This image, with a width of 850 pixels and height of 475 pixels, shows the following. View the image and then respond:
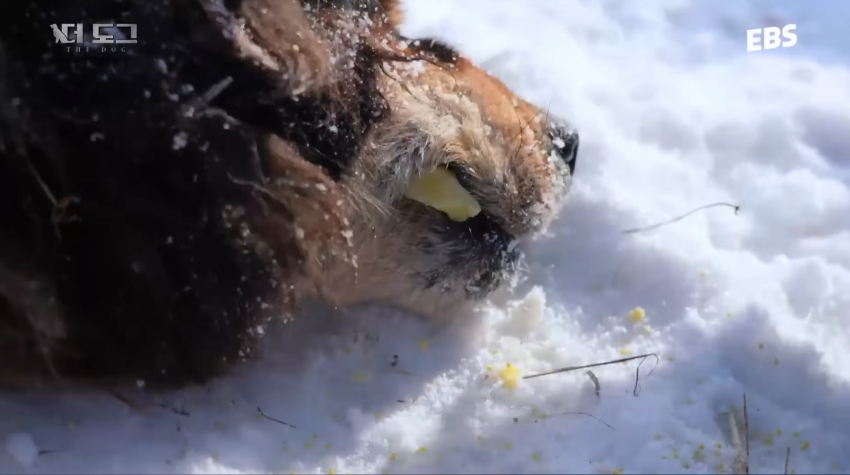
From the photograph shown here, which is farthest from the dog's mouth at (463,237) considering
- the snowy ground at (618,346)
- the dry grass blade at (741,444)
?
the dry grass blade at (741,444)

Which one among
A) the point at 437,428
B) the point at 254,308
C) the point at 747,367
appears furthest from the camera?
the point at 747,367

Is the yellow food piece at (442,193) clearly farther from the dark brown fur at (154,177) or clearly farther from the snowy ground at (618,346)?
the snowy ground at (618,346)

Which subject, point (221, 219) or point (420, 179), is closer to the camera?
point (221, 219)

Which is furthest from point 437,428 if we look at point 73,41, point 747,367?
point 73,41

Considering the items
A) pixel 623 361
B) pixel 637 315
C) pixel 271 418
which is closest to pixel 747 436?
pixel 623 361

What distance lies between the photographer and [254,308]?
1612mm

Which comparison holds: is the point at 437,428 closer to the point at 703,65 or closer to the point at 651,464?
the point at 651,464

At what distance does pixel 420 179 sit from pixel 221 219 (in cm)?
43

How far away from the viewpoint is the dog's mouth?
5.79 feet

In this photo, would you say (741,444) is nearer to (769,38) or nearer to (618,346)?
(618,346)

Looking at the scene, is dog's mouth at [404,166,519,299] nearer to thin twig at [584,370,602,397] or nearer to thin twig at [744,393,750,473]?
thin twig at [584,370,602,397]

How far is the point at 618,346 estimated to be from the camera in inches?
77.8

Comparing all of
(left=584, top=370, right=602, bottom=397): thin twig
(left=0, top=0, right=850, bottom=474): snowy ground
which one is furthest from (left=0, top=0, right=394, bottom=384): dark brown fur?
(left=584, top=370, right=602, bottom=397): thin twig

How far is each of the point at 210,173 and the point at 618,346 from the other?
1024mm
